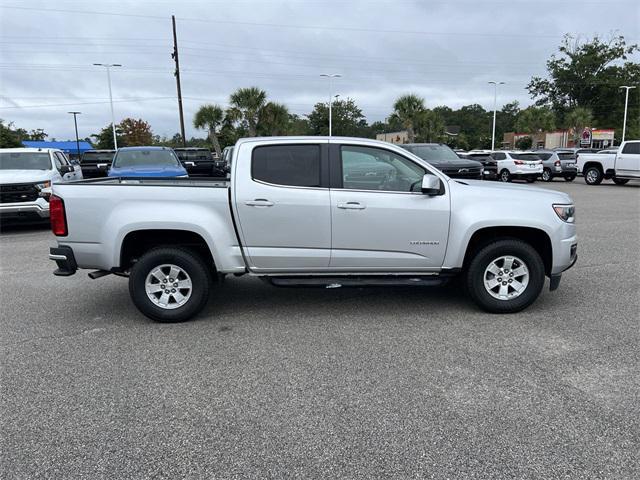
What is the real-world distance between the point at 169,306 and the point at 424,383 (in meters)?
2.60

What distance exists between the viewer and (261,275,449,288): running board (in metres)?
4.97

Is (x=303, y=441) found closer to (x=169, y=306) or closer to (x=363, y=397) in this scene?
(x=363, y=397)

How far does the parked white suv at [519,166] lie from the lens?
78.4 feet

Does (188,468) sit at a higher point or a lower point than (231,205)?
lower

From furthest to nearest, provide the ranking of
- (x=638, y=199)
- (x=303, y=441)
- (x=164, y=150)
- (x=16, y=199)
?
(x=638, y=199), (x=164, y=150), (x=16, y=199), (x=303, y=441)

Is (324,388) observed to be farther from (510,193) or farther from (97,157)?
(97,157)

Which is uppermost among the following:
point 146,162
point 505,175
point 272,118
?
point 272,118

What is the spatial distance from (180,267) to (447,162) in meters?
12.8

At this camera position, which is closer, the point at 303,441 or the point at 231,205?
the point at 303,441

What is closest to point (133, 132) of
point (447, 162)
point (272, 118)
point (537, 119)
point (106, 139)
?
point (106, 139)

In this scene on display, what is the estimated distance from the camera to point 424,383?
144 inches

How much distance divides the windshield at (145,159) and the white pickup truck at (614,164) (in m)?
18.0

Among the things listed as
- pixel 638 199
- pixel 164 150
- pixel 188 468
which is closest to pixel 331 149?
pixel 188 468

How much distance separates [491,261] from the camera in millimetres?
5035
